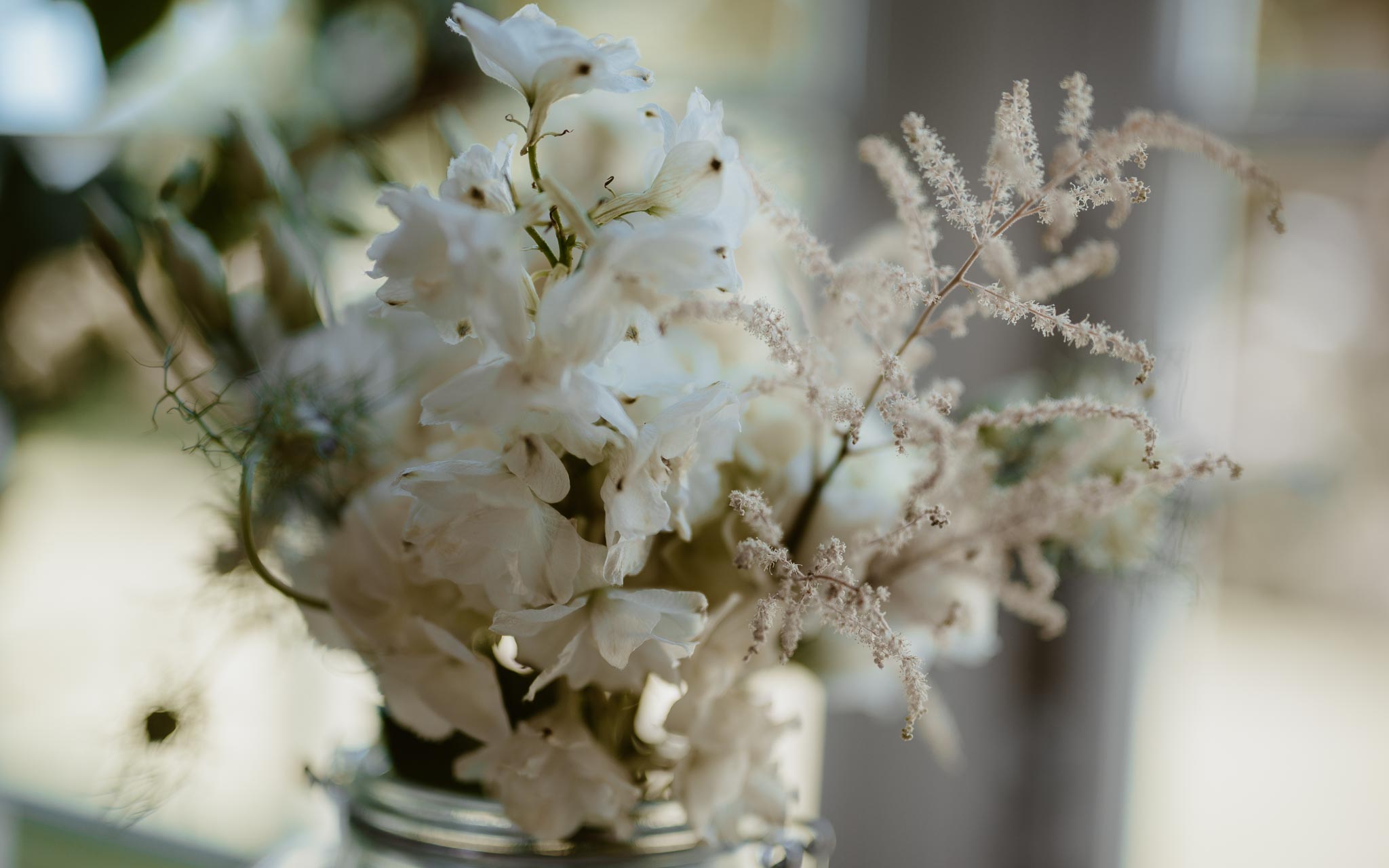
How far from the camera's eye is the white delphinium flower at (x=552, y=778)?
0.28 m

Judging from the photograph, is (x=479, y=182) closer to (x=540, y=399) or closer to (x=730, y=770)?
(x=540, y=399)

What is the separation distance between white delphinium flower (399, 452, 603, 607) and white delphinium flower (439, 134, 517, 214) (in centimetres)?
5

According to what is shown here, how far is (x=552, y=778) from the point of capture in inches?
11.1

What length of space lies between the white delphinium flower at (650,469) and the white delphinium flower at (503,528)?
0.01 m

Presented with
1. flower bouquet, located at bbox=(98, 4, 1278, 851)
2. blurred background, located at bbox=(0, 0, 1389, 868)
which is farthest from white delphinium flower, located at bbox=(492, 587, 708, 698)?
blurred background, located at bbox=(0, 0, 1389, 868)

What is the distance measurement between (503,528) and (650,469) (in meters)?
0.04

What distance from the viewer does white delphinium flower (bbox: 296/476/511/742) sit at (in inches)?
11.1

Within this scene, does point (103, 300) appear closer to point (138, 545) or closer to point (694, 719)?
point (138, 545)

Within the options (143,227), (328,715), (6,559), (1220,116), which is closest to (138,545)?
(6,559)

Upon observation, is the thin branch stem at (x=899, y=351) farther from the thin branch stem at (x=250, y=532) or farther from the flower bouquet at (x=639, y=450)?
the thin branch stem at (x=250, y=532)

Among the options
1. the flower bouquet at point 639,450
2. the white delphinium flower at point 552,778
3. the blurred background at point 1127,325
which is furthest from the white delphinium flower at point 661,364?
the blurred background at point 1127,325

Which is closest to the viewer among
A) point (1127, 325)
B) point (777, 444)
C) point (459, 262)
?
point (459, 262)

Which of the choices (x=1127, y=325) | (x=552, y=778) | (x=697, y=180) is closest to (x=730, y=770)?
(x=552, y=778)

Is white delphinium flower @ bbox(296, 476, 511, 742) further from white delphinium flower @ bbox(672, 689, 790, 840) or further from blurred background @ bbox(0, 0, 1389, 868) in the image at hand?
blurred background @ bbox(0, 0, 1389, 868)
